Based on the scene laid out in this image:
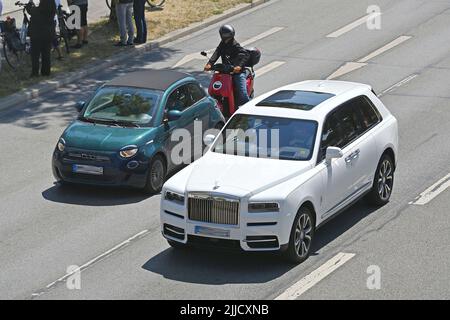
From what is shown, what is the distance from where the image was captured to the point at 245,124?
16.1 m

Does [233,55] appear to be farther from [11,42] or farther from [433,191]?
[11,42]

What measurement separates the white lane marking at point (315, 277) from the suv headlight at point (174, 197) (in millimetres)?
1856

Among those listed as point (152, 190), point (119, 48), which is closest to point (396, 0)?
point (119, 48)

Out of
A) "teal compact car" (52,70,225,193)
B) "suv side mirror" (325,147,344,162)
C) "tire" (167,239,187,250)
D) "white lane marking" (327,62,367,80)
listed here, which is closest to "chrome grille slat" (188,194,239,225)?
"tire" (167,239,187,250)

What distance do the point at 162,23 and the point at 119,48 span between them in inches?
99.9

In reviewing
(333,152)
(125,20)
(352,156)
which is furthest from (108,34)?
(333,152)

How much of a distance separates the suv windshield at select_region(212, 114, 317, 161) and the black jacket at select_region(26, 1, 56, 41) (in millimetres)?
10058

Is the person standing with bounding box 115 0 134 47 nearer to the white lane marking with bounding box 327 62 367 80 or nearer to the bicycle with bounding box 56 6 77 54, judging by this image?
the bicycle with bounding box 56 6 77 54

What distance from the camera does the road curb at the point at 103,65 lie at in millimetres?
24344

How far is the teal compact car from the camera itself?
1783 cm

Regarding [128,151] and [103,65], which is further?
[103,65]

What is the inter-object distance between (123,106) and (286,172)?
480 cm

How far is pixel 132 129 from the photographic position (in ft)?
60.1

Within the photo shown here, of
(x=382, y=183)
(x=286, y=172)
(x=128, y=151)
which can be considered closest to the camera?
(x=286, y=172)
